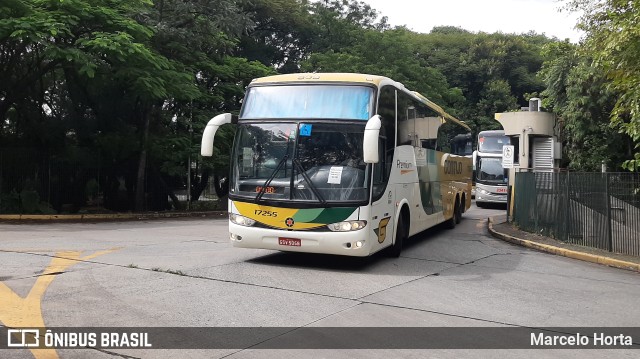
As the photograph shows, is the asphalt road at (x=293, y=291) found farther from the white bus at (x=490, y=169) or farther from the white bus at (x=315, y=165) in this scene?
the white bus at (x=490, y=169)

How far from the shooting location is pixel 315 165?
9375mm

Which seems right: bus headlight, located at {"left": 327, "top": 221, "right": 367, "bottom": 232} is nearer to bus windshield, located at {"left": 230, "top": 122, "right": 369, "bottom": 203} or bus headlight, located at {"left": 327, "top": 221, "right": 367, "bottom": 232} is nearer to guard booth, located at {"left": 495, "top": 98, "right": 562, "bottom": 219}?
bus windshield, located at {"left": 230, "top": 122, "right": 369, "bottom": 203}

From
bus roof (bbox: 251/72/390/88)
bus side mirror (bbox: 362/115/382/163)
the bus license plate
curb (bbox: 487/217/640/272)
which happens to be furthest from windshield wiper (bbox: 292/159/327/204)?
curb (bbox: 487/217/640/272)

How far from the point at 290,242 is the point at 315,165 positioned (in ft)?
4.50

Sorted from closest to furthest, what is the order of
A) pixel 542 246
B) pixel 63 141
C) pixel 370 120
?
pixel 370 120, pixel 542 246, pixel 63 141

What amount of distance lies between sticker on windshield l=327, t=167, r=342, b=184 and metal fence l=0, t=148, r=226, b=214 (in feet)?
47.6

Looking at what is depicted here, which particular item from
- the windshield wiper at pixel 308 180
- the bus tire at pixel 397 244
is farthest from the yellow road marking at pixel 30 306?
the bus tire at pixel 397 244

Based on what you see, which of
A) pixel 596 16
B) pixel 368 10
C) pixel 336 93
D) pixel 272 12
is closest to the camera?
pixel 336 93

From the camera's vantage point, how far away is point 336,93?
32.1 ft

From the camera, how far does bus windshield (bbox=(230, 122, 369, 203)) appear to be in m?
9.28

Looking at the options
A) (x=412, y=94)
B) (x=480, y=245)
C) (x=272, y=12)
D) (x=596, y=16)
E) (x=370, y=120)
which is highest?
(x=272, y=12)

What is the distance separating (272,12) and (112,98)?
1455 cm

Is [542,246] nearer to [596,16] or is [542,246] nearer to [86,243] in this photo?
[596,16]

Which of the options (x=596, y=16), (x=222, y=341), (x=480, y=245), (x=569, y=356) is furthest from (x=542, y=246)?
(x=222, y=341)
